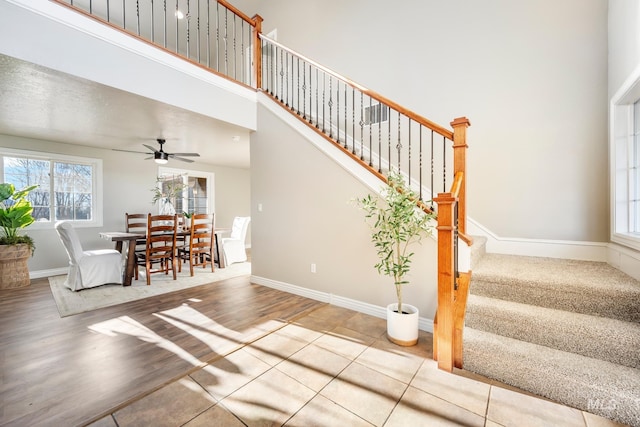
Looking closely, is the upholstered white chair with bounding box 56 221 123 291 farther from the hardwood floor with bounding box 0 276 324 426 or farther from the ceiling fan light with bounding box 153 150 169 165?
the ceiling fan light with bounding box 153 150 169 165

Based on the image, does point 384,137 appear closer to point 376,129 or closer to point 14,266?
point 376,129

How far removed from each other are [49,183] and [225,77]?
154 inches

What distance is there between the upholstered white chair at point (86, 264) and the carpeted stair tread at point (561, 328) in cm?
462

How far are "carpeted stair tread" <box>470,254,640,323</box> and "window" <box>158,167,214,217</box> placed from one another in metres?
6.06

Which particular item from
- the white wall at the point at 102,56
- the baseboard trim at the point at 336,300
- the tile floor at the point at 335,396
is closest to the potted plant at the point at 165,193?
the white wall at the point at 102,56

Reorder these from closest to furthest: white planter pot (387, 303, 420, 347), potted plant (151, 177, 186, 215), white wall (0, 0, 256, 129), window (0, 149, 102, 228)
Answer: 1. white wall (0, 0, 256, 129)
2. white planter pot (387, 303, 420, 347)
3. window (0, 149, 102, 228)
4. potted plant (151, 177, 186, 215)

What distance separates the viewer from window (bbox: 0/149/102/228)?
14.0 feet

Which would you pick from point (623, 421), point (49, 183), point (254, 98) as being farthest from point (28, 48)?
point (623, 421)

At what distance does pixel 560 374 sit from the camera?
4.98 ft

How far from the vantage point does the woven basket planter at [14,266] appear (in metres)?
3.66

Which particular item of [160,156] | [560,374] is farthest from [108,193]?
[560,374]

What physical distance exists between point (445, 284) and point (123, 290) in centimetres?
412

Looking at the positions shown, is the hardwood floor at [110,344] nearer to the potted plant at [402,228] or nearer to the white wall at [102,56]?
the potted plant at [402,228]

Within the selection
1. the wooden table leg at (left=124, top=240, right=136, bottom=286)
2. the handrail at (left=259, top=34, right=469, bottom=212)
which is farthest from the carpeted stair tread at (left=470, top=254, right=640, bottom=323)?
the wooden table leg at (left=124, top=240, right=136, bottom=286)
